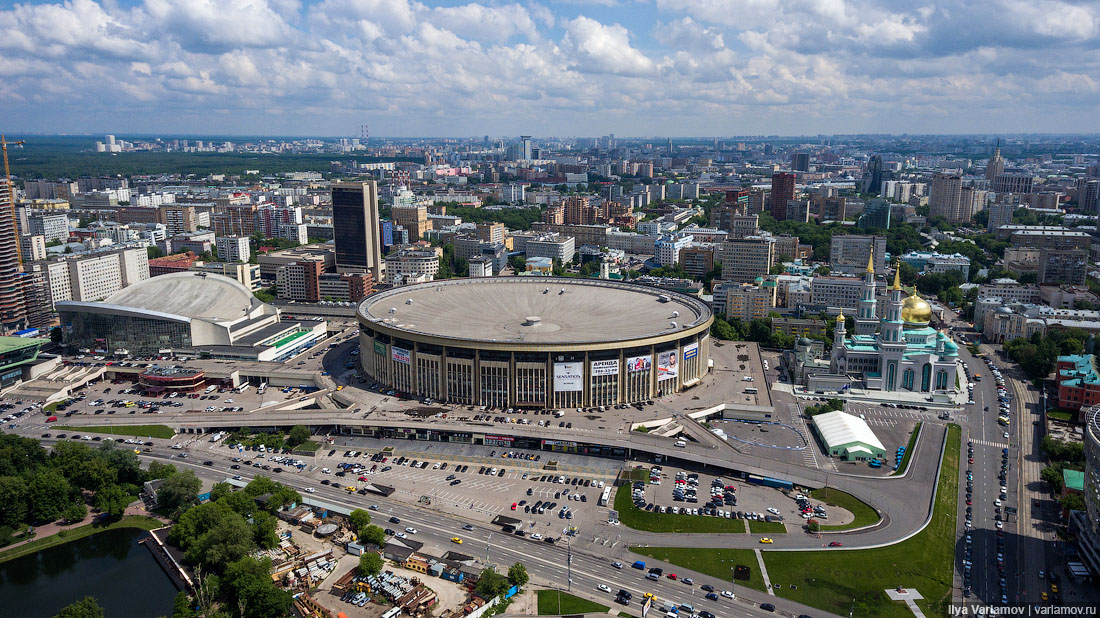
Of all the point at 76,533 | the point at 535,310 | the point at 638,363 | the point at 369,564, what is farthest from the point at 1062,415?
the point at 76,533

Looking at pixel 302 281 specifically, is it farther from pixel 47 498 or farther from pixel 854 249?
pixel 854 249

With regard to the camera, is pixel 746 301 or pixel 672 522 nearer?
pixel 672 522

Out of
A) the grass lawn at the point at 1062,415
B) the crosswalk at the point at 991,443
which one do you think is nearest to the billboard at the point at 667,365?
the crosswalk at the point at 991,443

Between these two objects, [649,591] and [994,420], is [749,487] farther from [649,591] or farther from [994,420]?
[994,420]

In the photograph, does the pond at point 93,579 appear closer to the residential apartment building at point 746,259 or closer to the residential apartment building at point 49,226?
the residential apartment building at point 746,259

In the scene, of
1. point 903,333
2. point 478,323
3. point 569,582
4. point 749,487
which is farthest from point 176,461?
point 903,333
